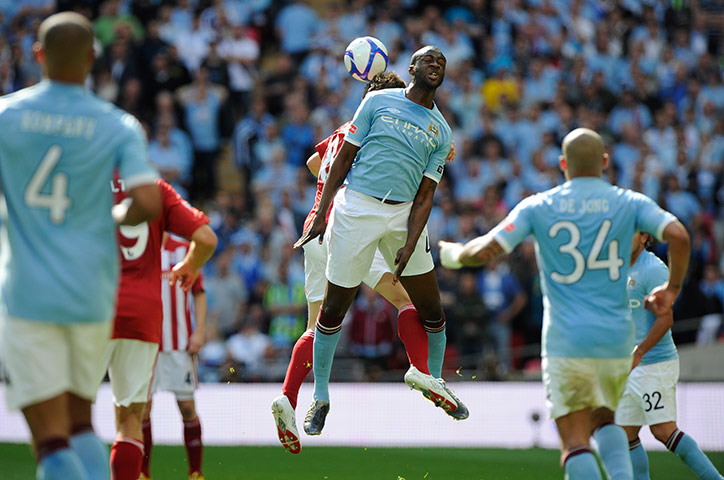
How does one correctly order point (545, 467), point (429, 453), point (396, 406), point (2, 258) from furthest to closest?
point (396, 406) → point (429, 453) → point (545, 467) → point (2, 258)

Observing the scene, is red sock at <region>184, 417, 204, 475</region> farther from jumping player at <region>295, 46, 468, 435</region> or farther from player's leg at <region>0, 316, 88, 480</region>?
player's leg at <region>0, 316, 88, 480</region>

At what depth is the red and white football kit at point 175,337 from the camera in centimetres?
969

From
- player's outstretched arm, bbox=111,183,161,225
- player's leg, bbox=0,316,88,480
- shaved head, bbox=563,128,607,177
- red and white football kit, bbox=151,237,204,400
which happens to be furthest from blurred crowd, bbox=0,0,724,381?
player's leg, bbox=0,316,88,480

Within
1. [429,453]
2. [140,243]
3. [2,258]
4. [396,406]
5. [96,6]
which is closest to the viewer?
[2,258]

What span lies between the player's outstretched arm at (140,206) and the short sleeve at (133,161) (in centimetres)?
3

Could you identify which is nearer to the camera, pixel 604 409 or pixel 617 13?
pixel 604 409

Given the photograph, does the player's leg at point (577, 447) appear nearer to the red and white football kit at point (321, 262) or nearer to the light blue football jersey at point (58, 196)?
the light blue football jersey at point (58, 196)

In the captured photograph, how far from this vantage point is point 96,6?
65.9 ft

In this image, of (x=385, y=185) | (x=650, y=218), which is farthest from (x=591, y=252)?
(x=385, y=185)

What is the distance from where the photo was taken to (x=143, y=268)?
668 cm

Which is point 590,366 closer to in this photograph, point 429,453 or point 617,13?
point 429,453

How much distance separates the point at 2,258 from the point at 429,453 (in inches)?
324

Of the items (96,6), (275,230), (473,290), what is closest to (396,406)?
(473,290)

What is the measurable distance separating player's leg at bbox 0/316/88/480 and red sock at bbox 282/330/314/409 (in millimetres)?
3772
